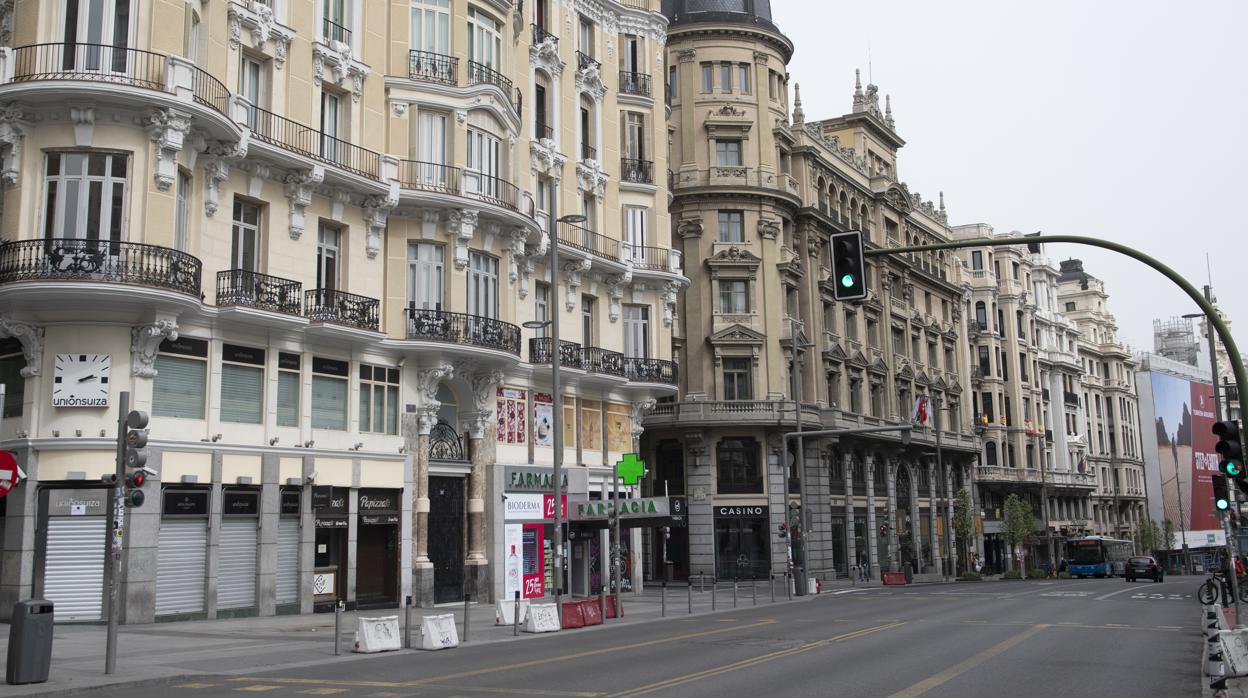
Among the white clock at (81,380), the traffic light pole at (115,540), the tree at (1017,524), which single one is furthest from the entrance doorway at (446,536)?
the tree at (1017,524)

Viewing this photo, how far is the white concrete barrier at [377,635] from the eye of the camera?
67.9 feet

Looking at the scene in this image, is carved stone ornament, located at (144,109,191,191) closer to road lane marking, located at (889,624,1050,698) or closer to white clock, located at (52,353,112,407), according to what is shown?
white clock, located at (52,353,112,407)

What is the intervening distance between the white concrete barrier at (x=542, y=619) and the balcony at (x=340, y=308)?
389 inches

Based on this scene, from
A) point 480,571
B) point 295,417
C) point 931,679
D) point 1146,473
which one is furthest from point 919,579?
point 1146,473

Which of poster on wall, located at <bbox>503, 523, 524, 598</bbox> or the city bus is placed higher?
poster on wall, located at <bbox>503, 523, 524, 598</bbox>

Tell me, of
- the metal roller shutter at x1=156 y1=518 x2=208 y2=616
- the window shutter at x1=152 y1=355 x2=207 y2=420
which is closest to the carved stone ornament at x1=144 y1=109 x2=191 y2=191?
the window shutter at x1=152 y1=355 x2=207 y2=420

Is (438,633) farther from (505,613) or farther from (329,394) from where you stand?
(329,394)

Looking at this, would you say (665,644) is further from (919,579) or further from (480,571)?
(919,579)

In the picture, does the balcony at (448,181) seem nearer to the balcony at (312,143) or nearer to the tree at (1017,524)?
the balcony at (312,143)

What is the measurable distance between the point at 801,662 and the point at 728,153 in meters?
42.2

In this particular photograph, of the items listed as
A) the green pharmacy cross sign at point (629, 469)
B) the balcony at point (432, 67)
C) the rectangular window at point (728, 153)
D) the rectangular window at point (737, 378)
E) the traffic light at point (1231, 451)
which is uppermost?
the rectangular window at point (728, 153)

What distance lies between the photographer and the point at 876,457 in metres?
66.5

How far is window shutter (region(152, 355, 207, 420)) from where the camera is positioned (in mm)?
26281

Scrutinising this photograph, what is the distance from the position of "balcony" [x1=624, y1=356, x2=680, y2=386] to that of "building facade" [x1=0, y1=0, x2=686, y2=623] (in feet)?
0.67
